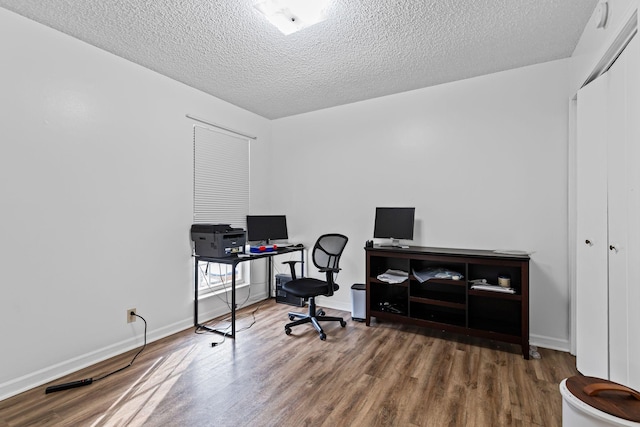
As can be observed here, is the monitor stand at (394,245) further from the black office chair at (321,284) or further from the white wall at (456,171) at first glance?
the black office chair at (321,284)

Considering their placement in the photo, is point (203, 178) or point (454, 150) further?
point (203, 178)

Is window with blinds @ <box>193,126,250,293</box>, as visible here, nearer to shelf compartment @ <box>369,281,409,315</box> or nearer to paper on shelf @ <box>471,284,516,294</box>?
shelf compartment @ <box>369,281,409,315</box>

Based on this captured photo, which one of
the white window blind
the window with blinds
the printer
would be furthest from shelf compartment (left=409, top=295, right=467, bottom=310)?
the white window blind

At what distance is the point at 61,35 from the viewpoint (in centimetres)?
244

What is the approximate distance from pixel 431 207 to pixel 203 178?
2.65 m

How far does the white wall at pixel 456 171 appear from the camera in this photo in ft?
9.56

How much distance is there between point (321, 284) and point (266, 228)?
121cm

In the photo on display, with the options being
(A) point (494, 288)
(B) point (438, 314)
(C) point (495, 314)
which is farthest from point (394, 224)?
(C) point (495, 314)

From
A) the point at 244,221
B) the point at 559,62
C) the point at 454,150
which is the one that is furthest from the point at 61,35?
the point at 559,62

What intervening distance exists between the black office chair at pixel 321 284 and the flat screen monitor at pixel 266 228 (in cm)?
75

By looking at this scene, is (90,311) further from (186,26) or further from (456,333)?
(456,333)

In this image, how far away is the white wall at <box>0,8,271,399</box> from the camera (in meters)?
2.21

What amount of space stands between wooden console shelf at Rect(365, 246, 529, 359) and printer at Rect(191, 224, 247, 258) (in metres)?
1.43

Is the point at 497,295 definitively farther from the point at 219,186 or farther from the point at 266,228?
the point at 219,186
